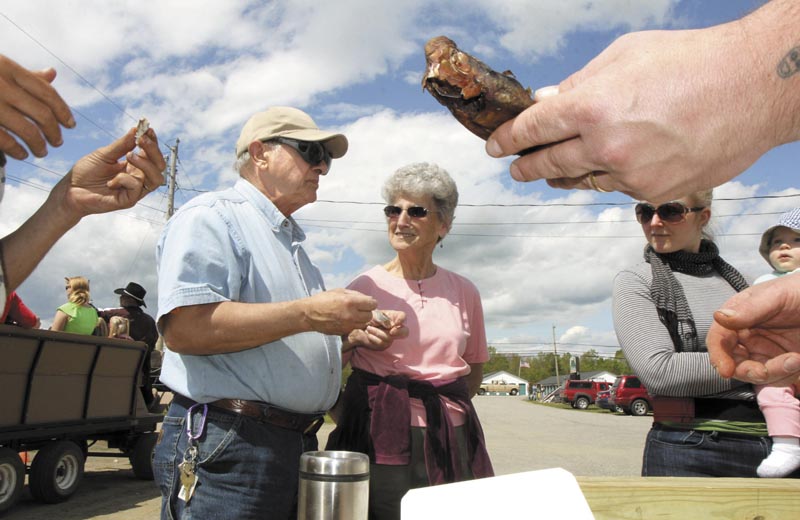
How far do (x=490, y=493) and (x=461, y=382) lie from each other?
187cm

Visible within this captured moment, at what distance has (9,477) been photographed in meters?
5.42

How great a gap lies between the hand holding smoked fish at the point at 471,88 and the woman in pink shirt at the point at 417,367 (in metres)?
1.40

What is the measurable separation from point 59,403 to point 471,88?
5950 mm

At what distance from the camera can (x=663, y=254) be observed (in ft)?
8.76

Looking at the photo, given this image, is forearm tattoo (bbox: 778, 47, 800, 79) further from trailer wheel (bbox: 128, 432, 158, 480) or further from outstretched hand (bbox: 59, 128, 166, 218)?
trailer wheel (bbox: 128, 432, 158, 480)

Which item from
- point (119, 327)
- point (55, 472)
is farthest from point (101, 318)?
point (55, 472)

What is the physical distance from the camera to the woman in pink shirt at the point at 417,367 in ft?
8.26

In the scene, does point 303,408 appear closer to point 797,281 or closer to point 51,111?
point 51,111

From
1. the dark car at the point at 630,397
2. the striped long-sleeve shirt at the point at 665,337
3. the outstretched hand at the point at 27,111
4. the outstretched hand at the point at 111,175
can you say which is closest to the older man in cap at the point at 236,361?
the outstretched hand at the point at 111,175

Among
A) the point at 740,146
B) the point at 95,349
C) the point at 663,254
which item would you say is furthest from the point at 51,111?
the point at 95,349

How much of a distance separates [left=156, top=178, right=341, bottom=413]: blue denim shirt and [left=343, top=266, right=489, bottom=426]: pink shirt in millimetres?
396

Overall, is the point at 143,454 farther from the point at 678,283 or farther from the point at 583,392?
the point at 583,392

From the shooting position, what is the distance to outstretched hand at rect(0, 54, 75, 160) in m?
1.65

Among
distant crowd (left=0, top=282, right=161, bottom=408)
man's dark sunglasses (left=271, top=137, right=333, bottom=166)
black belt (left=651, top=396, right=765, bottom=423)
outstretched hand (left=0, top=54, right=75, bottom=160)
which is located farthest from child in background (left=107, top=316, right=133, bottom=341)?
black belt (left=651, top=396, right=765, bottom=423)
